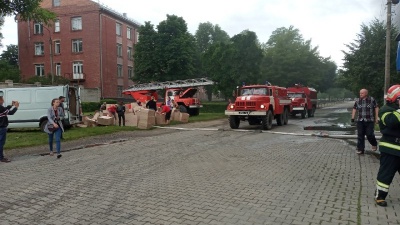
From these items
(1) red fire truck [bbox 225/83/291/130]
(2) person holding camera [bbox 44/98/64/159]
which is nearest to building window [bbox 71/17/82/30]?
(1) red fire truck [bbox 225/83/291/130]

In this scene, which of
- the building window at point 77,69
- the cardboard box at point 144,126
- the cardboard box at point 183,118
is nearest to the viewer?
the cardboard box at point 144,126

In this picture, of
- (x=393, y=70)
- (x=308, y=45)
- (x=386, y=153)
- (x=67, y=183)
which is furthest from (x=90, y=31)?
(x=386, y=153)

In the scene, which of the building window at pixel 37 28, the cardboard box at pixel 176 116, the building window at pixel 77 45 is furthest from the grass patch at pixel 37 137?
the building window at pixel 37 28

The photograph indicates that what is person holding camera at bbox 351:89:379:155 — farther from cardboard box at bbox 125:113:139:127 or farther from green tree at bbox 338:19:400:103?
green tree at bbox 338:19:400:103

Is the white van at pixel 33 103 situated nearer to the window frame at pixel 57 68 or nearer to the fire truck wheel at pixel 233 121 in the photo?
the fire truck wheel at pixel 233 121

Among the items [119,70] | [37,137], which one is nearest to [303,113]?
[37,137]

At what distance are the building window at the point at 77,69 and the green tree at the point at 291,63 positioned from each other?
23.6 meters

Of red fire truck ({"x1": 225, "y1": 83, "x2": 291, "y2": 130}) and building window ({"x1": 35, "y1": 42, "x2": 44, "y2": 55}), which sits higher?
building window ({"x1": 35, "y1": 42, "x2": 44, "y2": 55})

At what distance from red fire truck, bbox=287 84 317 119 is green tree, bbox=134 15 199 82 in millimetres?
16018

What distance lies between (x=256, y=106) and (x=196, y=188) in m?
11.4

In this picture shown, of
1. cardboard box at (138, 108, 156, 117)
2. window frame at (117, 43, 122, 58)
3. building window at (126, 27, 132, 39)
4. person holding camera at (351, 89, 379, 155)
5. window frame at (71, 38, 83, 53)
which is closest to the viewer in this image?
person holding camera at (351, 89, 379, 155)

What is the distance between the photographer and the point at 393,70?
69.4 ft

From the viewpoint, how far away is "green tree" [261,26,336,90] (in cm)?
4516

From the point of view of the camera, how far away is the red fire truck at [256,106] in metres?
17.0
